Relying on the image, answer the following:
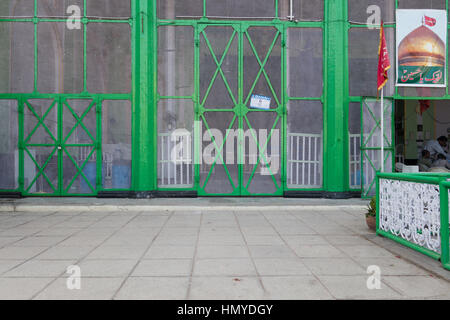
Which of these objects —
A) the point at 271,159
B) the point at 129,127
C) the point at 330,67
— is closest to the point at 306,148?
the point at 271,159

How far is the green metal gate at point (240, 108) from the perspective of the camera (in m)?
9.09

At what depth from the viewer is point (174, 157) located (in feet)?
29.7

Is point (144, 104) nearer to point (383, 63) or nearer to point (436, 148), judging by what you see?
point (383, 63)

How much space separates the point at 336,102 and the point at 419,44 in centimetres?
310

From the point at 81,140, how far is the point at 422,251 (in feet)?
28.0

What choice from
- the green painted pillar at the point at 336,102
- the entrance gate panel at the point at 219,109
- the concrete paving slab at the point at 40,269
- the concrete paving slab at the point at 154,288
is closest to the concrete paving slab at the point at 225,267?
the concrete paving slab at the point at 154,288

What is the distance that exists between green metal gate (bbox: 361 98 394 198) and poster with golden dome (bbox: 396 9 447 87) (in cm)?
130

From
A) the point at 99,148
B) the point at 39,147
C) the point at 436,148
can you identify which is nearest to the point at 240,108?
the point at 99,148

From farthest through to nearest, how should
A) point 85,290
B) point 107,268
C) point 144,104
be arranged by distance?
point 144,104
point 107,268
point 85,290

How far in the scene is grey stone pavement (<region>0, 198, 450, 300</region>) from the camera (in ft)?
10.4

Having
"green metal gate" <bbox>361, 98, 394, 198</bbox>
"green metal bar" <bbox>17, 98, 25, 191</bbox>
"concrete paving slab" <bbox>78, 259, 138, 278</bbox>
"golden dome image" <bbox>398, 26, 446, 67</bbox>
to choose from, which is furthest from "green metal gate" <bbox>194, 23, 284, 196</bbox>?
"concrete paving slab" <bbox>78, 259, 138, 278</bbox>

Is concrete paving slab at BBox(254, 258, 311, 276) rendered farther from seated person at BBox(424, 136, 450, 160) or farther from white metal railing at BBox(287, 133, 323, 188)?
seated person at BBox(424, 136, 450, 160)

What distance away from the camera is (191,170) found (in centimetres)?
907
